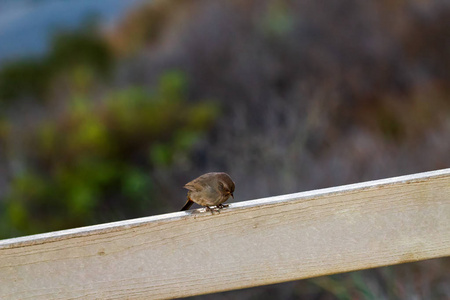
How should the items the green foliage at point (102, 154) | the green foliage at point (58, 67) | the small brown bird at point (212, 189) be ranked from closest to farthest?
the small brown bird at point (212, 189), the green foliage at point (102, 154), the green foliage at point (58, 67)

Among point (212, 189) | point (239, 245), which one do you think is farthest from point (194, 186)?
point (239, 245)

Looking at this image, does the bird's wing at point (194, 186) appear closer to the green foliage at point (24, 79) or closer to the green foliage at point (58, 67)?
the green foliage at point (58, 67)

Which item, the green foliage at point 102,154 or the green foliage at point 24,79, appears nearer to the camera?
the green foliage at point 102,154

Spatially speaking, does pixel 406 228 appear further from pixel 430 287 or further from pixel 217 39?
pixel 217 39

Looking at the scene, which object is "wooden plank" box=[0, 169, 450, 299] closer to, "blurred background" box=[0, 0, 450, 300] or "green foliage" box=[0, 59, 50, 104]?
"blurred background" box=[0, 0, 450, 300]

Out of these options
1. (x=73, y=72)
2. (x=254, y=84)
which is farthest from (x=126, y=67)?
(x=254, y=84)

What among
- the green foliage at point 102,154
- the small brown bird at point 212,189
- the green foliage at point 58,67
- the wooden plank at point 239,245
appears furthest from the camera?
the green foliage at point 58,67

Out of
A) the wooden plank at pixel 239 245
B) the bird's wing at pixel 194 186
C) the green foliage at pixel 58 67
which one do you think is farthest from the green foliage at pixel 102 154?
the wooden plank at pixel 239 245
